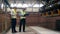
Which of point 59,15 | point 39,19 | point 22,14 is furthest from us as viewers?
point 39,19

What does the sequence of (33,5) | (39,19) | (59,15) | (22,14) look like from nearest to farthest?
(59,15), (22,14), (39,19), (33,5)

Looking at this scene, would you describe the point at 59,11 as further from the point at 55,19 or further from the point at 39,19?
the point at 39,19

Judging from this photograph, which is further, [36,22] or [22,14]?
[36,22]

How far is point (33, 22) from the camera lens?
1908 cm

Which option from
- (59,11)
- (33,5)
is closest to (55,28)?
(59,11)

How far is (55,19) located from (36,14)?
32.9 feet

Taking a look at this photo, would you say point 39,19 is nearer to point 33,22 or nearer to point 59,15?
point 33,22

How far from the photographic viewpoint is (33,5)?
20766 millimetres

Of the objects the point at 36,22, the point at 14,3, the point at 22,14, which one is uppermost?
the point at 14,3

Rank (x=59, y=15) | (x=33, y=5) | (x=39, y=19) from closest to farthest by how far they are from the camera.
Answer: (x=59, y=15) < (x=39, y=19) < (x=33, y=5)

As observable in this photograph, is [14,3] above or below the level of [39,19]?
above

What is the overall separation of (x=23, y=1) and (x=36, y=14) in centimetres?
322

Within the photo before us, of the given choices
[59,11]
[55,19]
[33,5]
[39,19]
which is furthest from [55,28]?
[33,5]

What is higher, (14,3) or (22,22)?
(14,3)
